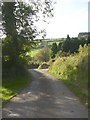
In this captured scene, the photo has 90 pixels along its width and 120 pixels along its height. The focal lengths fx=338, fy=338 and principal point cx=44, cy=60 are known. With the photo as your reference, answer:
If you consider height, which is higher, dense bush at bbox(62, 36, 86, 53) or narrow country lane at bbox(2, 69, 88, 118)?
dense bush at bbox(62, 36, 86, 53)

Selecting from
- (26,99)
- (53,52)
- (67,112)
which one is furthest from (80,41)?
(67,112)

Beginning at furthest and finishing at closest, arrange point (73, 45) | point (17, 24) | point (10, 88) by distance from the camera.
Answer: point (73, 45)
point (17, 24)
point (10, 88)

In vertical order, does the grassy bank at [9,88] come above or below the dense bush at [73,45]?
below

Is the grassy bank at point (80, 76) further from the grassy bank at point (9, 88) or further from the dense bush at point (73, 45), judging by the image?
the dense bush at point (73, 45)

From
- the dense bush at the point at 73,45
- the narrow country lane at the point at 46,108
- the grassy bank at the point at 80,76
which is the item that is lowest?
the narrow country lane at the point at 46,108

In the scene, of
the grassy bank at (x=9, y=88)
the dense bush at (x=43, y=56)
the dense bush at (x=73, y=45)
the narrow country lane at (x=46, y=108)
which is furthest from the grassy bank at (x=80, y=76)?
the dense bush at (x=43, y=56)

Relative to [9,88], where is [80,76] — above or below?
above

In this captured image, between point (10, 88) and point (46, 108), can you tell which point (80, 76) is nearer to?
point (10, 88)

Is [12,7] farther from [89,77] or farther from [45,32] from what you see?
[89,77]

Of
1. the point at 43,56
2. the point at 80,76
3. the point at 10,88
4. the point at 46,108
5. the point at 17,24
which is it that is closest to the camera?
the point at 46,108

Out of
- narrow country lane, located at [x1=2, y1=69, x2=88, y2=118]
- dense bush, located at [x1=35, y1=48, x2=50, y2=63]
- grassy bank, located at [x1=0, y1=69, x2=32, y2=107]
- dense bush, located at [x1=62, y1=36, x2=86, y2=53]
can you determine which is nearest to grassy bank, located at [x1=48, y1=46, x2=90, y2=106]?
narrow country lane, located at [x1=2, y1=69, x2=88, y2=118]

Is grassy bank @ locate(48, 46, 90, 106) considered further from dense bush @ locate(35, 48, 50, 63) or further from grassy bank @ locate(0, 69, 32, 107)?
dense bush @ locate(35, 48, 50, 63)

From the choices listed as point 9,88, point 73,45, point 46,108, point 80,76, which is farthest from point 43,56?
point 46,108

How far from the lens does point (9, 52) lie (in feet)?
112
